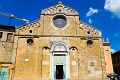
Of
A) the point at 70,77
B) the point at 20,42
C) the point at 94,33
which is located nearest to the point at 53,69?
the point at 70,77

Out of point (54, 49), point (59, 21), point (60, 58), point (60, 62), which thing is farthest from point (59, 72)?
point (59, 21)

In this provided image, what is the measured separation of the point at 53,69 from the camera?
858 inches

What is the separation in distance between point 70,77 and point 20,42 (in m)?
7.76

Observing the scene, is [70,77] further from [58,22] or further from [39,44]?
[58,22]

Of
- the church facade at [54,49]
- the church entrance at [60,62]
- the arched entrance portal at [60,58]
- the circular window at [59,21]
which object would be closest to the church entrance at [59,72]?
the church facade at [54,49]

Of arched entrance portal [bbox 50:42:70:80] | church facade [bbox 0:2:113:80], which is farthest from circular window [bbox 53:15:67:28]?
arched entrance portal [bbox 50:42:70:80]

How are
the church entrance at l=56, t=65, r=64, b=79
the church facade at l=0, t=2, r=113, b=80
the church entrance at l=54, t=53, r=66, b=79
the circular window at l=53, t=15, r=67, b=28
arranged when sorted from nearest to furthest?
the church facade at l=0, t=2, r=113, b=80, the church entrance at l=54, t=53, r=66, b=79, the church entrance at l=56, t=65, r=64, b=79, the circular window at l=53, t=15, r=67, b=28

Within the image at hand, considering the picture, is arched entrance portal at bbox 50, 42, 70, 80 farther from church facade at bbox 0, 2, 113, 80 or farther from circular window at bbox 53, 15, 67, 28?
circular window at bbox 53, 15, 67, 28

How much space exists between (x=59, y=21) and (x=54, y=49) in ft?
13.7

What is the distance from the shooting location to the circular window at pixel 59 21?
2395cm

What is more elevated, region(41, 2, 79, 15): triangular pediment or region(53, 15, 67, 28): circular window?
region(41, 2, 79, 15): triangular pediment

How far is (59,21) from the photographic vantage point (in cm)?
2419

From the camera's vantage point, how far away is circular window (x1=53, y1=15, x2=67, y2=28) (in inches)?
943

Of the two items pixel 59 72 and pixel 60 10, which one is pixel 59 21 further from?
pixel 59 72
